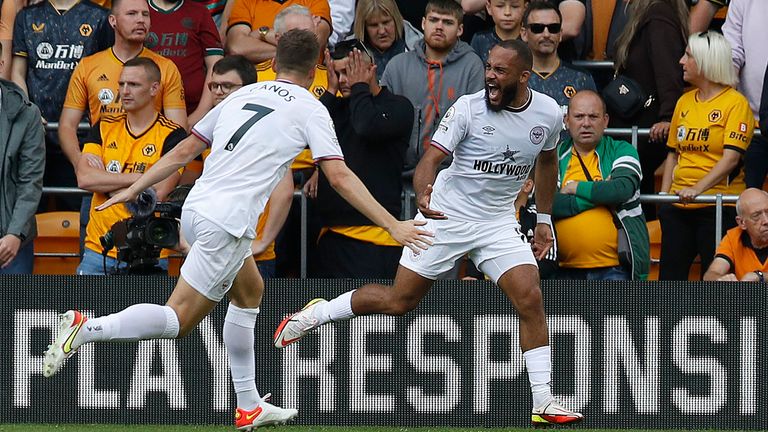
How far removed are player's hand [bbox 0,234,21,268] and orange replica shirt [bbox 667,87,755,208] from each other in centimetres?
480

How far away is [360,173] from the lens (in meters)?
9.59

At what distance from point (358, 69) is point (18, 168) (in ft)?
8.27

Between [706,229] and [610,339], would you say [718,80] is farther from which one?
[610,339]

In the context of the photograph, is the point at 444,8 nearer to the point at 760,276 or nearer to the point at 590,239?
the point at 590,239

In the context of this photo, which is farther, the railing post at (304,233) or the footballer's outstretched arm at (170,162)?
the railing post at (304,233)

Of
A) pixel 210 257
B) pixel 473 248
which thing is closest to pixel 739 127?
pixel 473 248

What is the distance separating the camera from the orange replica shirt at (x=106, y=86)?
10.4 metres

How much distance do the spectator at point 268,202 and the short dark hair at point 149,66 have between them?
0.43m

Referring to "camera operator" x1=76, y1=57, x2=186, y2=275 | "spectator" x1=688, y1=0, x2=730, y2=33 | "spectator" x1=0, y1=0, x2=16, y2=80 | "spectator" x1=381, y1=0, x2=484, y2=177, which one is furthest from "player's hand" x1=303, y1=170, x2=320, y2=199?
"spectator" x1=688, y1=0, x2=730, y2=33

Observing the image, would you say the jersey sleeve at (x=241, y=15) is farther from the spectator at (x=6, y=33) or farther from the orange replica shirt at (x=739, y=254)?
the orange replica shirt at (x=739, y=254)

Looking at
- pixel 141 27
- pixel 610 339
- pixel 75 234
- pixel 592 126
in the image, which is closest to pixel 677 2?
pixel 592 126

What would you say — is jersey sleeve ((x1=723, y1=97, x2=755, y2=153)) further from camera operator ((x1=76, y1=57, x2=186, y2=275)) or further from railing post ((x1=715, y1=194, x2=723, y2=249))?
camera operator ((x1=76, y1=57, x2=186, y2=275))

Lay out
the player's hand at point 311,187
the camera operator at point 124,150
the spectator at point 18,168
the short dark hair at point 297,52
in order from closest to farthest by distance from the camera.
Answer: the short dark hair at point 297,52 < the spectator at point 18,168 < the camera operator at point 124,150 < the player's hand at point 311,187

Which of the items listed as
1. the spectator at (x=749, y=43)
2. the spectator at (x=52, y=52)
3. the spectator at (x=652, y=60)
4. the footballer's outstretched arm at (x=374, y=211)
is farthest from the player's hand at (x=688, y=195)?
the spectator at (x=52, y=52)
